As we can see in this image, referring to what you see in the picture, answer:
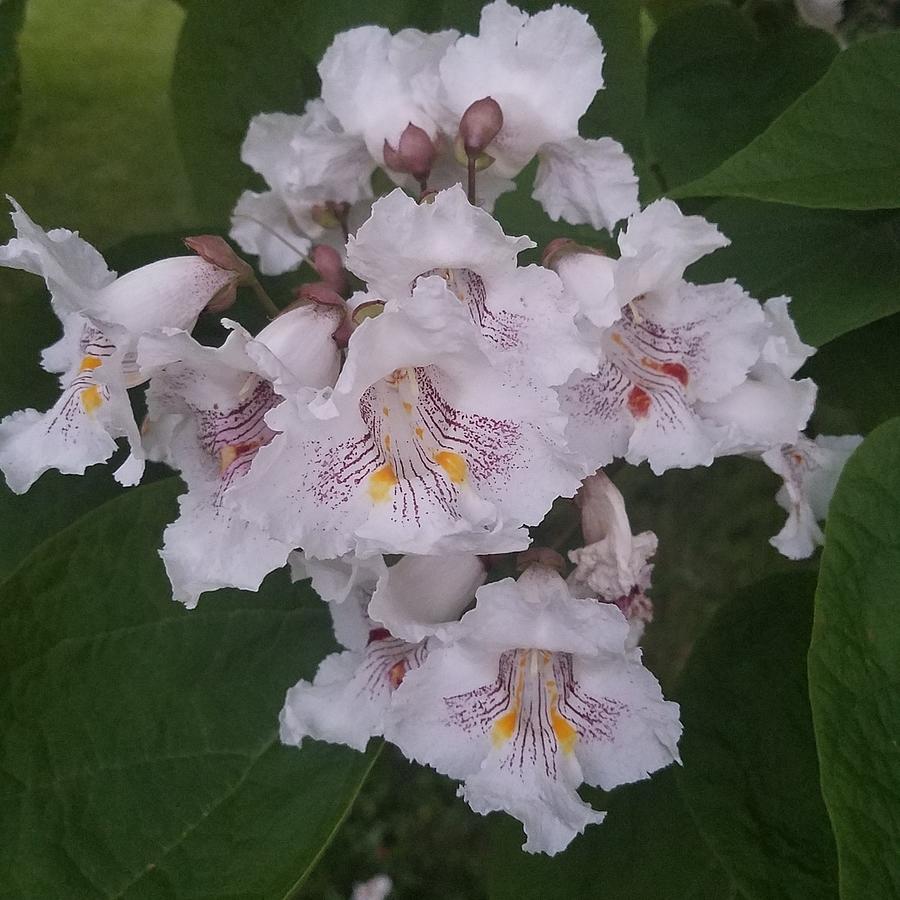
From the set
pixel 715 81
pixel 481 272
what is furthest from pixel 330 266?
pixel 715 81

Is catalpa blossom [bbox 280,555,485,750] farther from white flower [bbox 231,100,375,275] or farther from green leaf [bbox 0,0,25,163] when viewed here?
green leaf [bbox 0,0,25,163]

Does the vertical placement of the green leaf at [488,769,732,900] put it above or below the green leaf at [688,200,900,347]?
below

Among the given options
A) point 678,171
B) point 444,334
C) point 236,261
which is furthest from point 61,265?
point 678,171

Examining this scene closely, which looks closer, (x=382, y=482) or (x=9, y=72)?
(x=382, y=482)

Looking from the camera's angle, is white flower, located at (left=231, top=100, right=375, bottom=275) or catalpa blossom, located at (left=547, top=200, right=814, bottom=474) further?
white flower, located at (left=231, top=100, right=375, bottom=275)

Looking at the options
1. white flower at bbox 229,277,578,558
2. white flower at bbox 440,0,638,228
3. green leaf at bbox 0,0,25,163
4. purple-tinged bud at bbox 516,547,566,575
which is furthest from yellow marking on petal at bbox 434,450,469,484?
green leaf at bbox 0,0,25,163

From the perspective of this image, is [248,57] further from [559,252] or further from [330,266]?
[559,252]
